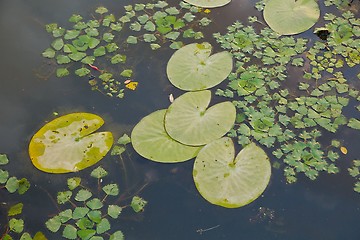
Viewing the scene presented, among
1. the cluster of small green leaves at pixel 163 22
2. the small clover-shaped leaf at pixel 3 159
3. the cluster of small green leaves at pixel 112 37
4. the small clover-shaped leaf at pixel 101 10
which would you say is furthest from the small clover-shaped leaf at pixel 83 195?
the small clover-shaped leaf at pixel 101 10

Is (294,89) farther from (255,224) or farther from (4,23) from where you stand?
(4,23)

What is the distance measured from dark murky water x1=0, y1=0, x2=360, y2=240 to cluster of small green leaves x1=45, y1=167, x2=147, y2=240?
5 centimetres

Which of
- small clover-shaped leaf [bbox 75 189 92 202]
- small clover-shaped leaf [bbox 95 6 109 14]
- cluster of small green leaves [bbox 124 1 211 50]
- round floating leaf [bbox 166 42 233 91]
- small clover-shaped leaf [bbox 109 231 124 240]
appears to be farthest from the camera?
small clover-shaped leaf [bbox 95 6 109 14]

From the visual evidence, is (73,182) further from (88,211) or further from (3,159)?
(3,159)

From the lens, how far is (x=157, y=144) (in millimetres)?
2611

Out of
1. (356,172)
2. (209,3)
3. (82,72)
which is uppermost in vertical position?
(209,3)

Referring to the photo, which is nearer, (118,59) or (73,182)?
(73,182)

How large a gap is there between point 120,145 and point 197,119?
47 cm

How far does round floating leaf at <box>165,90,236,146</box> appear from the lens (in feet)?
8.59

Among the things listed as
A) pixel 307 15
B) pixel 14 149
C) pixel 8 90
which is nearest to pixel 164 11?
pixel 307 15

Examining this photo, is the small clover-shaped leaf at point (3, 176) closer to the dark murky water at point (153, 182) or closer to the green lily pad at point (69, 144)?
the dark murky water at point (153, 182)

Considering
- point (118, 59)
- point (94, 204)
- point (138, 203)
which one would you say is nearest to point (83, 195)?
point (94, 204)

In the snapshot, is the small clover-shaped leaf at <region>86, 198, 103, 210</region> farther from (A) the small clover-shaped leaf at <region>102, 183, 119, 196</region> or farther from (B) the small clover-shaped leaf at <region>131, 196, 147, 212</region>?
(B) the small clover-shaped leaf at <region>131, 196, 147, 212</region>

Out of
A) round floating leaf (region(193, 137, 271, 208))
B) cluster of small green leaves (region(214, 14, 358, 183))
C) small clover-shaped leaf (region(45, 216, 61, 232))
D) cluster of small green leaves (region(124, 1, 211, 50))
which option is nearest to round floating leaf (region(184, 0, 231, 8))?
cluster of small green leaves (region(124, 1, 211, 50))
